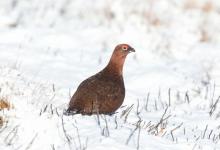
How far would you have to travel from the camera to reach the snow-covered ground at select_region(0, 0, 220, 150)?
5324 mm

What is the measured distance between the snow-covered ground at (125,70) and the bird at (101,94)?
0.19m

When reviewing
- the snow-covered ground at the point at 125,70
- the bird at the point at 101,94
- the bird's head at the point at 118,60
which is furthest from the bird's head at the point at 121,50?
the snow-covered ground at the point at 125,70

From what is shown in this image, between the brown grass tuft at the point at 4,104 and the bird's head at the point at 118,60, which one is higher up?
the bird's head at the point at 118,60

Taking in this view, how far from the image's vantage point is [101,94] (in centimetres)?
634

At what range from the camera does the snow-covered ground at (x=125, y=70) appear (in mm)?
5324

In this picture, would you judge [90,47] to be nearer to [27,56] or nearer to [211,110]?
[27,56]

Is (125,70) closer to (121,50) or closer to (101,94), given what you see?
(121,50)

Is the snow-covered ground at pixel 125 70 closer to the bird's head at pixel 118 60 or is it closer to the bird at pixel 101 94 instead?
the bird at pixel 101 94

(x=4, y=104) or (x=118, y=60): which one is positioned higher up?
(x=118, y=60)

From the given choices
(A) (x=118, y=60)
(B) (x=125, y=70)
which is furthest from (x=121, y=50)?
(B) (x=125, y=70)

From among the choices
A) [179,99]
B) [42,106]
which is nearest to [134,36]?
[179,99]

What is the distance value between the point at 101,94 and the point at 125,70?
401 cm

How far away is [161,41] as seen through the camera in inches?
510

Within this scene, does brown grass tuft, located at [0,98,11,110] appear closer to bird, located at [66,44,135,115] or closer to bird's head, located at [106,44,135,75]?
bird, located at [66,44,135,115]
